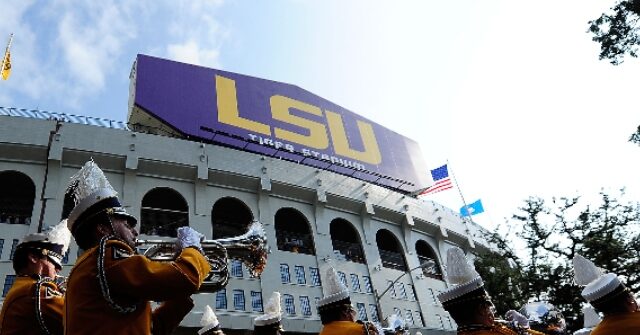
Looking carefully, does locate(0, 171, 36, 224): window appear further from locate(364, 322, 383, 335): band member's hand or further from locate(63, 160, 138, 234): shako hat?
locate(63, 160, 138, 234): shako hat

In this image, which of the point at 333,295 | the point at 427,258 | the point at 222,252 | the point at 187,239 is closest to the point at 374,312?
the point at 427,258

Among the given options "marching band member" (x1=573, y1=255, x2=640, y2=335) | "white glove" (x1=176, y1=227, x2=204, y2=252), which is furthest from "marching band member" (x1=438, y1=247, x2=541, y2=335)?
"white glove" (x1=176, y1=227, x2=204, y2=252)

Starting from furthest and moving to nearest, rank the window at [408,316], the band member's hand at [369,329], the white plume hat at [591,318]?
the window at [408,316], the white plume hat at [591,318], the band member's hand at [369,329]

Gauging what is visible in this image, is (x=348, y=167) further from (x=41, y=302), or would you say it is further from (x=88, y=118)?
(x=41, y=302)

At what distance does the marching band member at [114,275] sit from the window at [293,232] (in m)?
27.7

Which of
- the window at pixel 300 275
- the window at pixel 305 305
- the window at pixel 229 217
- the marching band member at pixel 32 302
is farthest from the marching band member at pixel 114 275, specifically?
the window at pixel 229 217

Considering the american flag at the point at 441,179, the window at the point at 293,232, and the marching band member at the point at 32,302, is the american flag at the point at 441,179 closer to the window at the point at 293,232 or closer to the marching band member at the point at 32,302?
the window at the point at 293,232

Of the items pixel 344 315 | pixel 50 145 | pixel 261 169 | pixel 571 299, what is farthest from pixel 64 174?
pixel 571 299

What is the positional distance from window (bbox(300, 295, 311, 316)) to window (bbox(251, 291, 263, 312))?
261 centimetres

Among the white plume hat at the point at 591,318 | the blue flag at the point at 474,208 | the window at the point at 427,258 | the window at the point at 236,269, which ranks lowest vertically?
the white plume hat at the point at 591,318

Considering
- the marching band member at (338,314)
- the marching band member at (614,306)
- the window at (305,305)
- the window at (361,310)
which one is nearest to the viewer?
the marching band member at (614,306)

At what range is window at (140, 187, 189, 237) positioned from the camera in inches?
1091

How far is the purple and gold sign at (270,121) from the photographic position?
32156 millimetres

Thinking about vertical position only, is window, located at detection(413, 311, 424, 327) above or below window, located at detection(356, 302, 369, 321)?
below
